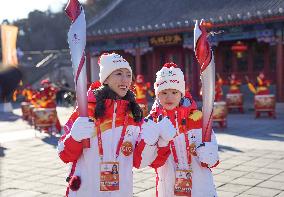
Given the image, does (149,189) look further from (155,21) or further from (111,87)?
(155,21)

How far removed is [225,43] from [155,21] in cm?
306

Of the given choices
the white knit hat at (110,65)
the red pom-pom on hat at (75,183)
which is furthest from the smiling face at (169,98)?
the red pom-pom on hat at (75,183)

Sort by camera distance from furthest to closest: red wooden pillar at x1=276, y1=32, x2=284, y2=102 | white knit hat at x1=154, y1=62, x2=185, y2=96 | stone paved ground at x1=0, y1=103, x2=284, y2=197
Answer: red wooden pillar at x1=276, y1=32, x2=284, y2=102, stone paved ground at x1=0, y1=103, x2=284, y2=197, white knit hat at x1=154, y1=62, x2=185, y2=96

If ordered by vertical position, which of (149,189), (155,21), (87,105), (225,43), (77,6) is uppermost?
(155,21)

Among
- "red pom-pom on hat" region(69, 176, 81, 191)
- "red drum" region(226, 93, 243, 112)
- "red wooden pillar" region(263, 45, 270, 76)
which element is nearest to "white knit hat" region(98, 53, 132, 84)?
"red pom-pom on hat" region(69, 176, 81, 191)

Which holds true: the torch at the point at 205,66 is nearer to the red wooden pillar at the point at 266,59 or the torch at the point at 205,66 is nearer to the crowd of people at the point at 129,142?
the crowd of people at the point at 129,142

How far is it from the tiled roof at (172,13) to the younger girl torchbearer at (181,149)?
11.9 metres

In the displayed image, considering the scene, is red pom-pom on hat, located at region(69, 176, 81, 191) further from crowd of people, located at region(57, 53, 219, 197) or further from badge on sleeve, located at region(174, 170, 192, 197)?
badge on sleeve, located at region(174, 170, 192, 197)

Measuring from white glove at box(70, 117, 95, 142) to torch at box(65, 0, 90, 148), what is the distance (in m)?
0.06

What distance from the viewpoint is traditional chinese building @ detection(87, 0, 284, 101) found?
15.2 metres

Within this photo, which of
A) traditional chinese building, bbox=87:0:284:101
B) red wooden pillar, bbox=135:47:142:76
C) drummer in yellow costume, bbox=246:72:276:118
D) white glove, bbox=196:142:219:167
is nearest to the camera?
white glove, bbox=196:142:219:167

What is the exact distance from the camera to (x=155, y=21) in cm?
1855

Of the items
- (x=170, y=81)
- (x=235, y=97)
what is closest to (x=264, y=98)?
(x=235, y=97)

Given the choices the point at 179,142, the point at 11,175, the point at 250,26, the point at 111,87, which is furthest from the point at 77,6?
the point at 250,26
